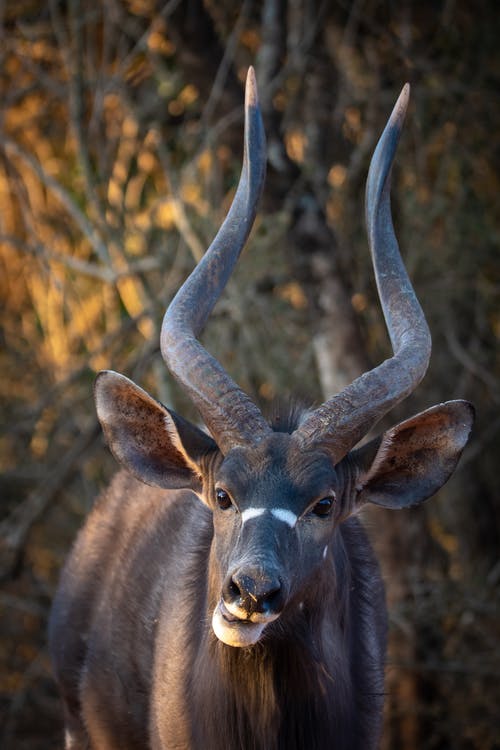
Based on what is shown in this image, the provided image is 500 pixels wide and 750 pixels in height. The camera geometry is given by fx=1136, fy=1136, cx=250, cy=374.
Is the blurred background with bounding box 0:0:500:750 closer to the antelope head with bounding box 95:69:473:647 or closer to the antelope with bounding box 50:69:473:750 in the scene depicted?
the antelope with bounding box 50:69:473:750

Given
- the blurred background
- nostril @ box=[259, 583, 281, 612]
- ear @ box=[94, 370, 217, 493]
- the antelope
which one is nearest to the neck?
the antelope

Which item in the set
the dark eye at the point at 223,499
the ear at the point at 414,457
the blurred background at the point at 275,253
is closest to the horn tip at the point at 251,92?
the ear at the point at 414,457

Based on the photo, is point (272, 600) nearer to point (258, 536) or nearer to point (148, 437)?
point (258, 536)

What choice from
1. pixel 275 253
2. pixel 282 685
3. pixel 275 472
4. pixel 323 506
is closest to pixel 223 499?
pixel 275 472

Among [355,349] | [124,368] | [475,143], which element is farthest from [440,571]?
[475,143]

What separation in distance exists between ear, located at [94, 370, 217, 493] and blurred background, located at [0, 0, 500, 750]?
11.2 ft

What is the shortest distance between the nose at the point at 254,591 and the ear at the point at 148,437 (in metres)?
0.89

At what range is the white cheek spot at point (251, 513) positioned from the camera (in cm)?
376

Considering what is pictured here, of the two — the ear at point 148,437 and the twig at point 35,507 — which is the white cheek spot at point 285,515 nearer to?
the ear at point 148,437

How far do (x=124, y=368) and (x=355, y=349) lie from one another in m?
1.72

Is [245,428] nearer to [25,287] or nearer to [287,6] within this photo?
[287,6]

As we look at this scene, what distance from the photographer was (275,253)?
8359 millimetres

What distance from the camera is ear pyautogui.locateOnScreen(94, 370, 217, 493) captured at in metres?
4.32

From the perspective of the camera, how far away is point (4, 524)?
27.2ft
